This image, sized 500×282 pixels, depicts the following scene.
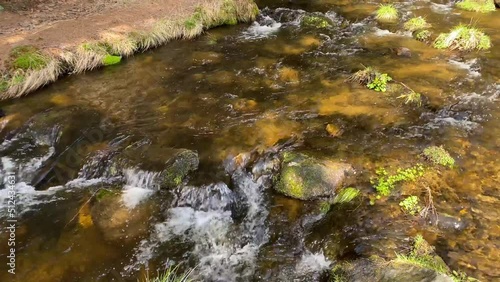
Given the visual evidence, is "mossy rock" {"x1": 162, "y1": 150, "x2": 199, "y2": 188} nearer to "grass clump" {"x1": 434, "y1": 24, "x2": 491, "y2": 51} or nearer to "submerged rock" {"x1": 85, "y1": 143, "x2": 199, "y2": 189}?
"submerged rock" {"x1": 85, "y1": 143, "x2": 199, "y2": 189}

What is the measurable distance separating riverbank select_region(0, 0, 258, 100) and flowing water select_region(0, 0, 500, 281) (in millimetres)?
508

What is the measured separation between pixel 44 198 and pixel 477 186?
889cm

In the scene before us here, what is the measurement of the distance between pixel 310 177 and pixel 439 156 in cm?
296

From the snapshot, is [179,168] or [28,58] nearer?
[179,168]

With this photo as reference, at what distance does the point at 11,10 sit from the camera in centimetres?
1501

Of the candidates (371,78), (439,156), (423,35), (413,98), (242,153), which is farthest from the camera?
(423,35)

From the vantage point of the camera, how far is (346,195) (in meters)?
7.72

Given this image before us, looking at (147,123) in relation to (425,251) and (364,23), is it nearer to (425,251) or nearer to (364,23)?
(425,251)

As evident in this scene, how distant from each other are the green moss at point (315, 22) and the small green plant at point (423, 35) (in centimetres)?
341

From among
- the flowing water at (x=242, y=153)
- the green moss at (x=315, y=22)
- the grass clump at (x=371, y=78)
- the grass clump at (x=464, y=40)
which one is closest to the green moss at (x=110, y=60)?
the flowing water at (x=242, y=153)

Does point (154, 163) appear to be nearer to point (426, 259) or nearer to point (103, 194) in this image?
point (103, 194)

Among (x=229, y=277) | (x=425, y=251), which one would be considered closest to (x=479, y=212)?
(x=425, y=251)

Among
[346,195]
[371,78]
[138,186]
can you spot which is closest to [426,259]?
[346,195]

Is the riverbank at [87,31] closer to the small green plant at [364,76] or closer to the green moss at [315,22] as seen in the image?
the green moss at [315,22]
